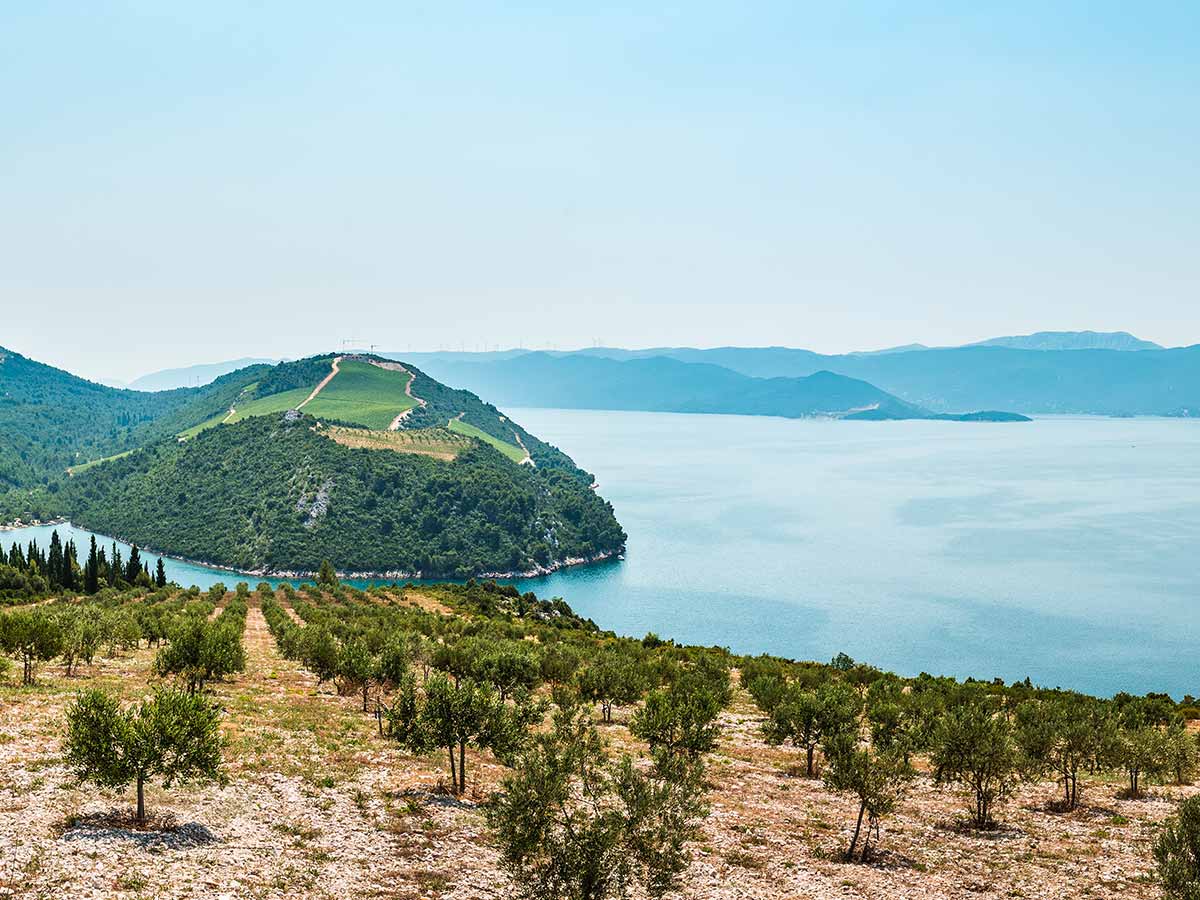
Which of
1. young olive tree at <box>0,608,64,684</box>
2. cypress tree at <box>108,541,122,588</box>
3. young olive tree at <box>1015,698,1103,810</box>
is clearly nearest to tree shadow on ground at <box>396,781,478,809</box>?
young olive tree at <box>1015,698,1103,810</box>

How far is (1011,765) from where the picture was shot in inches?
1426

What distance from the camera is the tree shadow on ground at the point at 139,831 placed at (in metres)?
26.5

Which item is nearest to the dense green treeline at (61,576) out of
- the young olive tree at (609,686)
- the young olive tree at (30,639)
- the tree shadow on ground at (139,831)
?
the young olive tree at (30,639)

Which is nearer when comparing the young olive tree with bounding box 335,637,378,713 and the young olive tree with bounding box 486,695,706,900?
the young olive tree with bounding box 486,695,706,900

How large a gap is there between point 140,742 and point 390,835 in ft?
29.9

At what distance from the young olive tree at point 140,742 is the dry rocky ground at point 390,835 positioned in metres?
1.82

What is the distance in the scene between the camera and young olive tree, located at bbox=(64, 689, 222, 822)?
2689cm

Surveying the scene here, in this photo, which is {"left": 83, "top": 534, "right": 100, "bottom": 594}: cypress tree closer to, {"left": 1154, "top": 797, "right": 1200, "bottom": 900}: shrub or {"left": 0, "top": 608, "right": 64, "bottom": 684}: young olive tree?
{"left": 0, "top": 608, "right": 64, "bottom": 684}: young olive tree

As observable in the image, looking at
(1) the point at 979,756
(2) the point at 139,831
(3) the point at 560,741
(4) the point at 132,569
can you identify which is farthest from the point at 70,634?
(4) the point at 132,569

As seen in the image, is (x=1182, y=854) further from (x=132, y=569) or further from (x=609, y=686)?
(x=132, y=569)

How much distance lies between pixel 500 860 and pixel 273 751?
1563cm

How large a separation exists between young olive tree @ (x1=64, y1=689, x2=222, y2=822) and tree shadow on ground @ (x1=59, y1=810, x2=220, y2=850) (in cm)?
58

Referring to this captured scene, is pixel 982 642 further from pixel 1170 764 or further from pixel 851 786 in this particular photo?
pixel 851 786

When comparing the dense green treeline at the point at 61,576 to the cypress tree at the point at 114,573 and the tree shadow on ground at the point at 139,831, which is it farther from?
the tree shadow on ground at the point at 139,831
